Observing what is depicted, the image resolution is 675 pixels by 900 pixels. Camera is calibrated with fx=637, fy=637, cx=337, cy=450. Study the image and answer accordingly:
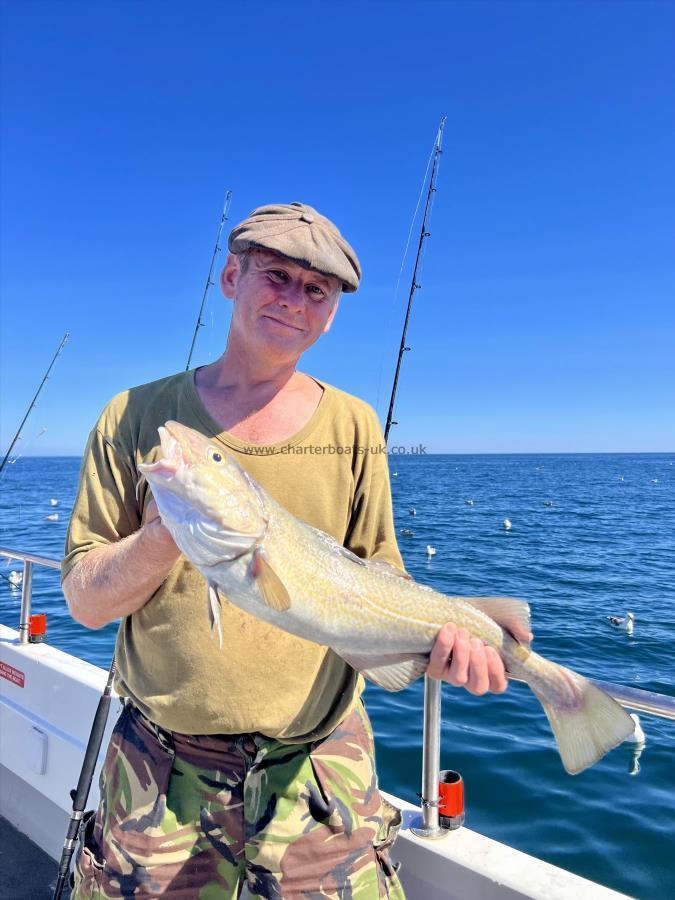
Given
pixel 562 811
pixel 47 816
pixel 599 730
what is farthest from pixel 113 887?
pixel 562 811

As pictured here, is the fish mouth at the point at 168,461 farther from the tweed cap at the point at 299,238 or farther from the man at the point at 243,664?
Result: the tweed cap at the point at 299,238

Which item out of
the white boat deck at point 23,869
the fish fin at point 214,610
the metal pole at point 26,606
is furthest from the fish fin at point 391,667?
the metal pole at point 26,606

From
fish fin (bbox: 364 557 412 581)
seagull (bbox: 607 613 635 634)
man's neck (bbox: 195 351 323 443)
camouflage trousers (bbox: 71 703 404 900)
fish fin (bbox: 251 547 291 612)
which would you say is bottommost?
seagull (bbox: 607 613 635 634)

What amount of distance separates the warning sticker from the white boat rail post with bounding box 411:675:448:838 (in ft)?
10.2

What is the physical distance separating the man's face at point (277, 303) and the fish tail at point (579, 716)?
160 cm

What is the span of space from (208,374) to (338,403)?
0.58m

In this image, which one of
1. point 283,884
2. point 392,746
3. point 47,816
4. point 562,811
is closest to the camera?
point 283,884

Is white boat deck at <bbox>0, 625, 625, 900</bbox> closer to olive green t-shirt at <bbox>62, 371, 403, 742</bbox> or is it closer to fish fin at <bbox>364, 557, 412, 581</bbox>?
olive green t-shirt at <bbox>62, 371, 403, 742</bbox>

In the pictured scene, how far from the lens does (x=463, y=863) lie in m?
2.86

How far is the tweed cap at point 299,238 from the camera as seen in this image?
8.02 feet

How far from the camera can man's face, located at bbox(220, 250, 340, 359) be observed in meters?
2.52

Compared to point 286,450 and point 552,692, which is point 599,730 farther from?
point 286,450

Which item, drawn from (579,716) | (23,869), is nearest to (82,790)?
(23,869)

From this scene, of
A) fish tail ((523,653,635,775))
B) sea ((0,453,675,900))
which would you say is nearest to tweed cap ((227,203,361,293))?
fish tail ((523,653,635,775))
